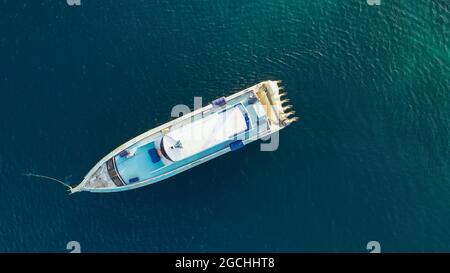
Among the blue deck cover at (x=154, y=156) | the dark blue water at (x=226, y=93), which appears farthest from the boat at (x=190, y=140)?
the dark blue water at (x=226, y=93)

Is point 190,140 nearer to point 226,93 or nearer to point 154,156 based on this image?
point 154,156

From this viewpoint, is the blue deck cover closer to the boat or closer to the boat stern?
the boat

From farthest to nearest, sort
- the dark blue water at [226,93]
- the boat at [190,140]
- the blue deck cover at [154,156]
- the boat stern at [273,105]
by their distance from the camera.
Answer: the dark blue water at [226,93], the boat stern at [273,105], the blue deck cover at [154,156], the boat at [190,140]

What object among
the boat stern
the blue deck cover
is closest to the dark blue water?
the boat stern

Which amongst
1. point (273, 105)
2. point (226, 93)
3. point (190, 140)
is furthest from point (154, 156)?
point (273, 105)

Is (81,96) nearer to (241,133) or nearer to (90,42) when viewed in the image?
(90,42)

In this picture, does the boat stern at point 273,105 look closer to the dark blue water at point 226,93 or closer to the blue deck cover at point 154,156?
the dark blue water at point 226,93
